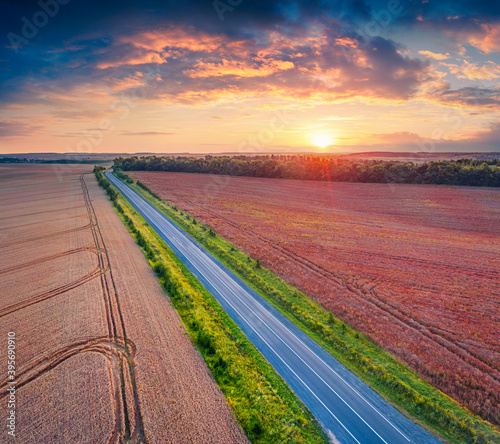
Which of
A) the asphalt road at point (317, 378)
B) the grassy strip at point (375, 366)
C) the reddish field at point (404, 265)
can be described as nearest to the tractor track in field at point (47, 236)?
the reddish field at point (404, 265)

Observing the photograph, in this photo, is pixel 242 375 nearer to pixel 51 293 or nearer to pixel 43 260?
pixel 51 293

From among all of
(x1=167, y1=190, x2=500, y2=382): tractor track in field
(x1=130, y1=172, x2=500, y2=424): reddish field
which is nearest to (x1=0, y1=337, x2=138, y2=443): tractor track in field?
(x1=130, y1=172, x2=500, y2=424): reddish field

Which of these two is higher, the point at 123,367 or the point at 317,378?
the point at 123,367

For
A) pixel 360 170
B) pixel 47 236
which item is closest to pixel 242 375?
pixel 47 236

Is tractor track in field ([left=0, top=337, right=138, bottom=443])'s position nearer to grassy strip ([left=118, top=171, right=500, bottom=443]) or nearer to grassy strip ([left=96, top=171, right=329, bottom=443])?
grassy strip ([left=96, top=171, right=329, bottom=443])

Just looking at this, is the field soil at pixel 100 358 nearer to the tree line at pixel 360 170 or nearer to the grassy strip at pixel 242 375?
the grassy strip at pixel 242 375
